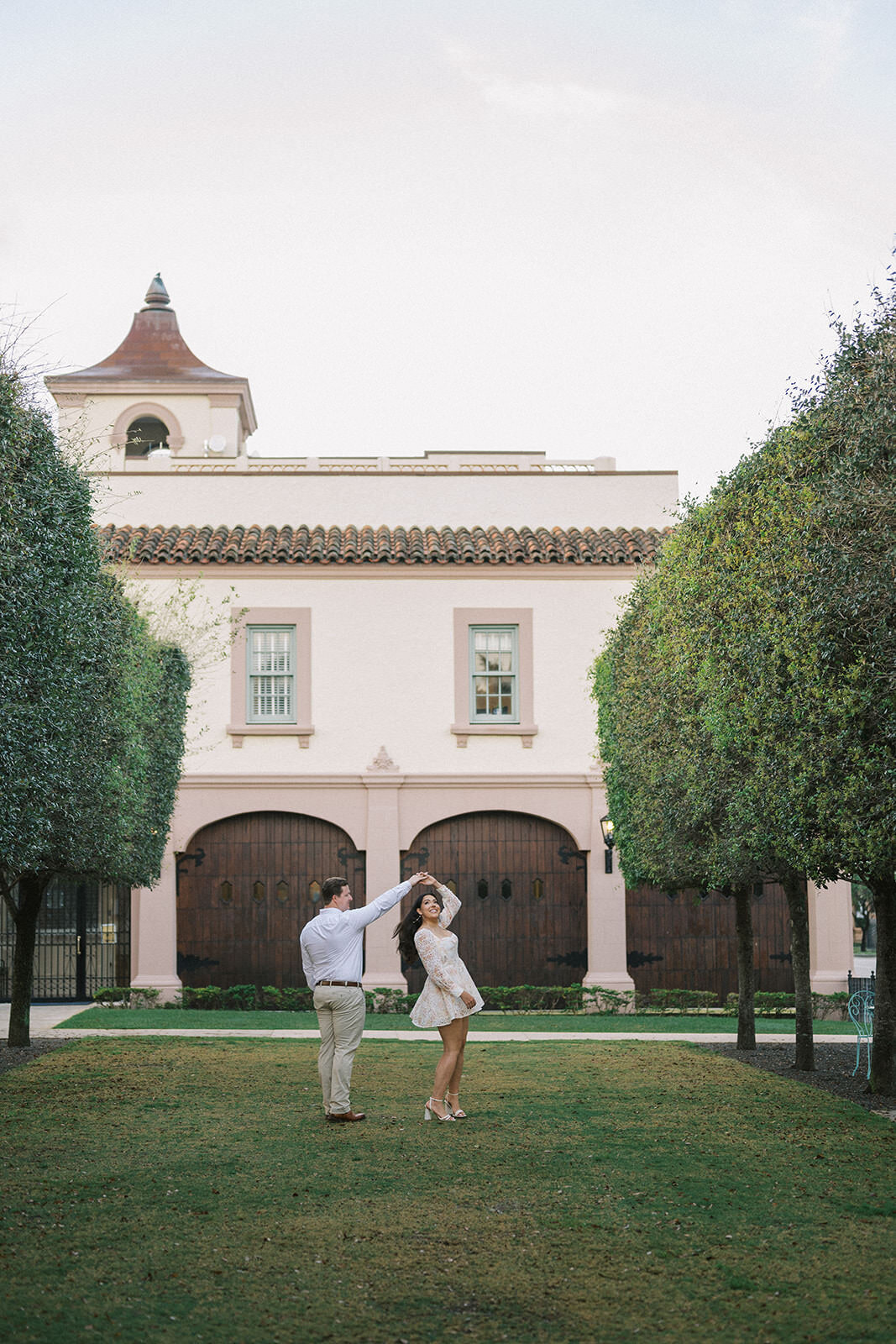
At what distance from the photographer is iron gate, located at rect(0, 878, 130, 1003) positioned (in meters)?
24.4

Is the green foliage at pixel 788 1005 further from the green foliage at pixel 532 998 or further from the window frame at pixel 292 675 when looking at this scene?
the window frame at pixel 292 675

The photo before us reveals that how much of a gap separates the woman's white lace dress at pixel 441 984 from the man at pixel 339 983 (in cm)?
41

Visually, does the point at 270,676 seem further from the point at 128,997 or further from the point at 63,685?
the point at 63,685

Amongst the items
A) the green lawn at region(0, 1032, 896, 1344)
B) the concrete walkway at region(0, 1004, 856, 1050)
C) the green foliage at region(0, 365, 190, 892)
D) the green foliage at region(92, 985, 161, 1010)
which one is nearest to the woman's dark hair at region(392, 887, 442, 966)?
the green lawn at region(0, 1032, 896, 1344)

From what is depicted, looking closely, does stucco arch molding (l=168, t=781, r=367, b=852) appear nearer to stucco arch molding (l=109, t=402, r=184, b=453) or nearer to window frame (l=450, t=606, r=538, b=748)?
window frame (l=450, t=606, r=538, b=748)

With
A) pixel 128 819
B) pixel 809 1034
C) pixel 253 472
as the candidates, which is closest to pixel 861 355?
pixel 809 1034

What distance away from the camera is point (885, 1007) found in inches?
512

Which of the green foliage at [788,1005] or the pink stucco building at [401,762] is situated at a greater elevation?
the pink stucco building at [401,762]

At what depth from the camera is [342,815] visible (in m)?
24.2

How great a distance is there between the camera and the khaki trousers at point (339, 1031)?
409 inches

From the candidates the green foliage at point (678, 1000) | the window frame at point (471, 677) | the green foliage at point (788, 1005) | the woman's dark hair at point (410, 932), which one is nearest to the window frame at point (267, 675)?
the window frame at point (471, 677)

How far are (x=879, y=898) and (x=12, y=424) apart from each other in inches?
342

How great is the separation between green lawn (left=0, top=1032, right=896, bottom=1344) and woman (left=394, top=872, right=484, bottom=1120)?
40 centimetres

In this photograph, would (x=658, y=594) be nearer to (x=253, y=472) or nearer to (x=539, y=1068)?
(x=539, y=1068)
